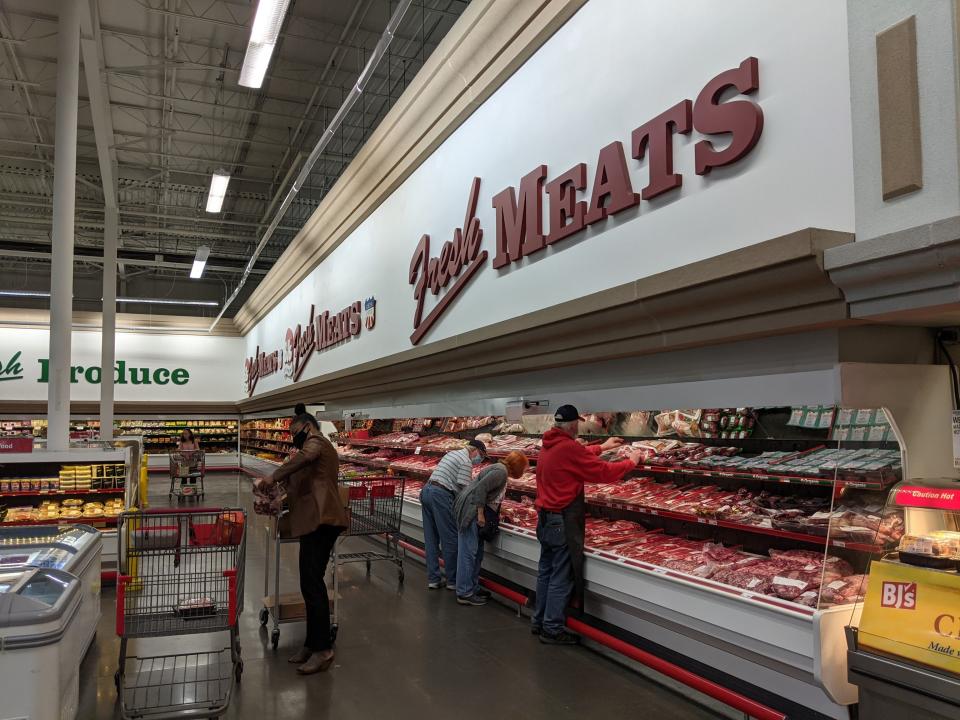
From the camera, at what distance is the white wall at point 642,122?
3182 millimetres

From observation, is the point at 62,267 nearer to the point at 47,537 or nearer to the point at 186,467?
the point at 47,537

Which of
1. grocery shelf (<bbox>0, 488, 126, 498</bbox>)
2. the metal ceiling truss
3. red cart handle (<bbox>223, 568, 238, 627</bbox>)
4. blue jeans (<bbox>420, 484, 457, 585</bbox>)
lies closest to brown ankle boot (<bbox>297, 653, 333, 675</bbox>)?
red cart handle (<bbox>223, 568, 238, 627</bbox>)

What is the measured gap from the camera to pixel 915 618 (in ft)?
8.12

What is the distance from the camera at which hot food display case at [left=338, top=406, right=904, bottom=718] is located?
2.95m

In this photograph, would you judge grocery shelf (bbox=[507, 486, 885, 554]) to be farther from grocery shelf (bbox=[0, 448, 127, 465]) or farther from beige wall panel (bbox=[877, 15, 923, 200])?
grocery shelf (bbox=[0, 448, 127, 465])

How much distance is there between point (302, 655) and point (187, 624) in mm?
914

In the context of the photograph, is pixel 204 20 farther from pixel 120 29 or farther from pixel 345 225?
pixel 345 225

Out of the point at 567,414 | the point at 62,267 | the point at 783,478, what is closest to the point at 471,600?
the point at 567,414

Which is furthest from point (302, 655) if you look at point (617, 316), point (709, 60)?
point (709, 60)

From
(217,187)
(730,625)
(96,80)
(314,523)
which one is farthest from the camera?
(217,187)

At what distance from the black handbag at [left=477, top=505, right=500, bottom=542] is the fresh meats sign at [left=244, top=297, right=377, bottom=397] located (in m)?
4.45

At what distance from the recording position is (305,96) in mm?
13547

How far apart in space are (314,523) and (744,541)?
2.69 meters

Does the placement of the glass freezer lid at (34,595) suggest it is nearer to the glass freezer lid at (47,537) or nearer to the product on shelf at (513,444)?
the glass freezer lid at (47,537)
